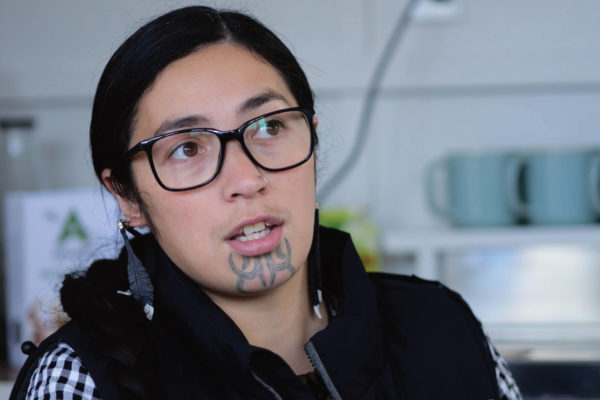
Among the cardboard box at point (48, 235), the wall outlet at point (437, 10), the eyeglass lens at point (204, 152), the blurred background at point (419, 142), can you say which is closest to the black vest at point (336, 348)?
the eyeglass lens at point (204, 152)

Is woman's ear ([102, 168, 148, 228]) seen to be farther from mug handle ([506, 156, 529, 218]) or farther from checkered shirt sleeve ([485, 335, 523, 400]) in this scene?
mug handle ([506, 156, 529, 218])

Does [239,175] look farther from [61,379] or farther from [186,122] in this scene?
[61,379]

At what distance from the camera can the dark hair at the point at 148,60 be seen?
0.85m

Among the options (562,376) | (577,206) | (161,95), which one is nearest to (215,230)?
(161,95)

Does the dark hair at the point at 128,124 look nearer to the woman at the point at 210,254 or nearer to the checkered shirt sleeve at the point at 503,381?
the woman at the point at 210,254

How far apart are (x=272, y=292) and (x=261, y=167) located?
149mm

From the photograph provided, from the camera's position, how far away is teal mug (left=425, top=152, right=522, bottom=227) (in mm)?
1414

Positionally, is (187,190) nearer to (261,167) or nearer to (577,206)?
(261,167)

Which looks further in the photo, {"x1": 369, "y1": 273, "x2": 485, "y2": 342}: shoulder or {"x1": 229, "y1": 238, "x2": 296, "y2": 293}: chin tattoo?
{"x1": 369, "y1": 273, "x2": 485, "y2": 342}: shoulder

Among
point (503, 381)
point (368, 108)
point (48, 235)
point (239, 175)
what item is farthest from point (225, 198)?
point (368, 108)

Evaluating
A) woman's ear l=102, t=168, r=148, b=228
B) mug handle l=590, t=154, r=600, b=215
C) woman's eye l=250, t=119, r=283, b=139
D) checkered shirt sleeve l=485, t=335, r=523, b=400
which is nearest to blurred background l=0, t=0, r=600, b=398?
mug handle l=590, t=154, r=600, b=215

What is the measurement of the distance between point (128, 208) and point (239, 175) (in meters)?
0.16

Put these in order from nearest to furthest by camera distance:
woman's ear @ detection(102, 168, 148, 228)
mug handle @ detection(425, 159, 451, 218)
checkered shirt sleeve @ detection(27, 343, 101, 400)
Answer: checkered shirt sleeve @ detection(27, 343, 101, 400)
woman's ear @ detection(102, 168, 148, 228)
mug handle @ detection(425, 159, 451, 218)

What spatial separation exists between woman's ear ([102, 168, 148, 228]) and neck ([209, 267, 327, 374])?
0.12 meters
